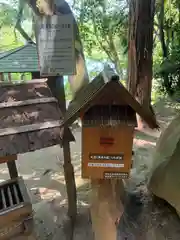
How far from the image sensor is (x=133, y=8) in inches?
194

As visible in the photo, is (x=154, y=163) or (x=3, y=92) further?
(x=154, y=163)

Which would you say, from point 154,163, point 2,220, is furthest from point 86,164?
point 154,163

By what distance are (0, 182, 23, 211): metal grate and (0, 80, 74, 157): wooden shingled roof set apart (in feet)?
2.19

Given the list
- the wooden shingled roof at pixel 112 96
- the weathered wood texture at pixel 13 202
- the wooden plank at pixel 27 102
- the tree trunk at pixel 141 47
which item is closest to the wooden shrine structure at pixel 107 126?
the wooden shingled roof at pixel 112 96

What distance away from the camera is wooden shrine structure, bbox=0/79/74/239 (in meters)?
1.85

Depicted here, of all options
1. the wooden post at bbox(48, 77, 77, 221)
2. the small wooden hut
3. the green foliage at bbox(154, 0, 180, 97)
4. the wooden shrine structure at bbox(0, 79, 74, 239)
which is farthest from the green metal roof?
the green foliage at bbox(154, 0, 180, 97)

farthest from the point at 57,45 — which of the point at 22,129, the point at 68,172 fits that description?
the point at 68,172

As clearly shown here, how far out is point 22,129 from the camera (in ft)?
6.17

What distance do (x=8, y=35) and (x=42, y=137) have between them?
9.75 meters

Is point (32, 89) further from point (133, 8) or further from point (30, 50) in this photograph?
point (133, 8)

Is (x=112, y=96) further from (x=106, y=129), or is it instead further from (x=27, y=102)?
(x=27, y=102)

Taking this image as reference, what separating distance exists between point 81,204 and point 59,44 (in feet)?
6.68

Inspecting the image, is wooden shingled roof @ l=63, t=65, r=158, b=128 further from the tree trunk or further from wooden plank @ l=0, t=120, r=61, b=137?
the tree trunk

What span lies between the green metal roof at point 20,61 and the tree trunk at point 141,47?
2067 mm
